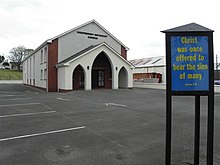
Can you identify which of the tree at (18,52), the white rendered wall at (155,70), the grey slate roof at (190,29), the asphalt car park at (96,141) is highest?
the tree at (18,52)

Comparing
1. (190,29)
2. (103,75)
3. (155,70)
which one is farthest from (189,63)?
(155,70)

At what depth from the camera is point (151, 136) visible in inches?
246

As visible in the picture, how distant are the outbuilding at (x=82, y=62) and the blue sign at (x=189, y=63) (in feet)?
64.5

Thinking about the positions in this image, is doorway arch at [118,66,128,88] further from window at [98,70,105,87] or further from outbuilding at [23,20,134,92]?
window at [98,70,105,87]

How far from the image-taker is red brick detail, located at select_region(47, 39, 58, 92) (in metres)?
25.3

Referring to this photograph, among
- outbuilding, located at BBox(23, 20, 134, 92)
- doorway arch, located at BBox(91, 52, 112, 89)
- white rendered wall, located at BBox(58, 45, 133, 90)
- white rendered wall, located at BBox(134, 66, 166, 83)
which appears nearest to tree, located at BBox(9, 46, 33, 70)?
white rendered wall, located at BBox(134, 66, 166, 83)

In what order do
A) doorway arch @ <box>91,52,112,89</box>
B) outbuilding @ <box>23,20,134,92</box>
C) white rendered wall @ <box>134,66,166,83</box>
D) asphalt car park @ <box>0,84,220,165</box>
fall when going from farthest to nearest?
1. white rendered wall @ <box>134,66,166,83</box>
2. doorway arch @ <box>91,52,112,89</box>
3. outbuilding @ <box>23,20,134,92</box>
4. asphalt car park @ <box>0,84,220,165</box>

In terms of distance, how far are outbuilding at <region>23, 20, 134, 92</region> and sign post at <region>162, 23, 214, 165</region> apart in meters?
19.6

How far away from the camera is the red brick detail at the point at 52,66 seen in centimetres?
2527

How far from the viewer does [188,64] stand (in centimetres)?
409

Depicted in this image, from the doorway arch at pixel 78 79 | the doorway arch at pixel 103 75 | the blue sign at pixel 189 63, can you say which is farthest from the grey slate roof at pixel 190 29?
the doorway arch at pixel 103 75

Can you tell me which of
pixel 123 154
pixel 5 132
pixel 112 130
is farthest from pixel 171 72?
pixel 5 132

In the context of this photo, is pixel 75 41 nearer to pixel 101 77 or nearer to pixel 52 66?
pixel 52 66

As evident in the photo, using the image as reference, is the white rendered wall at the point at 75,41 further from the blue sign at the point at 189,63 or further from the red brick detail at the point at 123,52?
the blue sign at the point at 189,63
